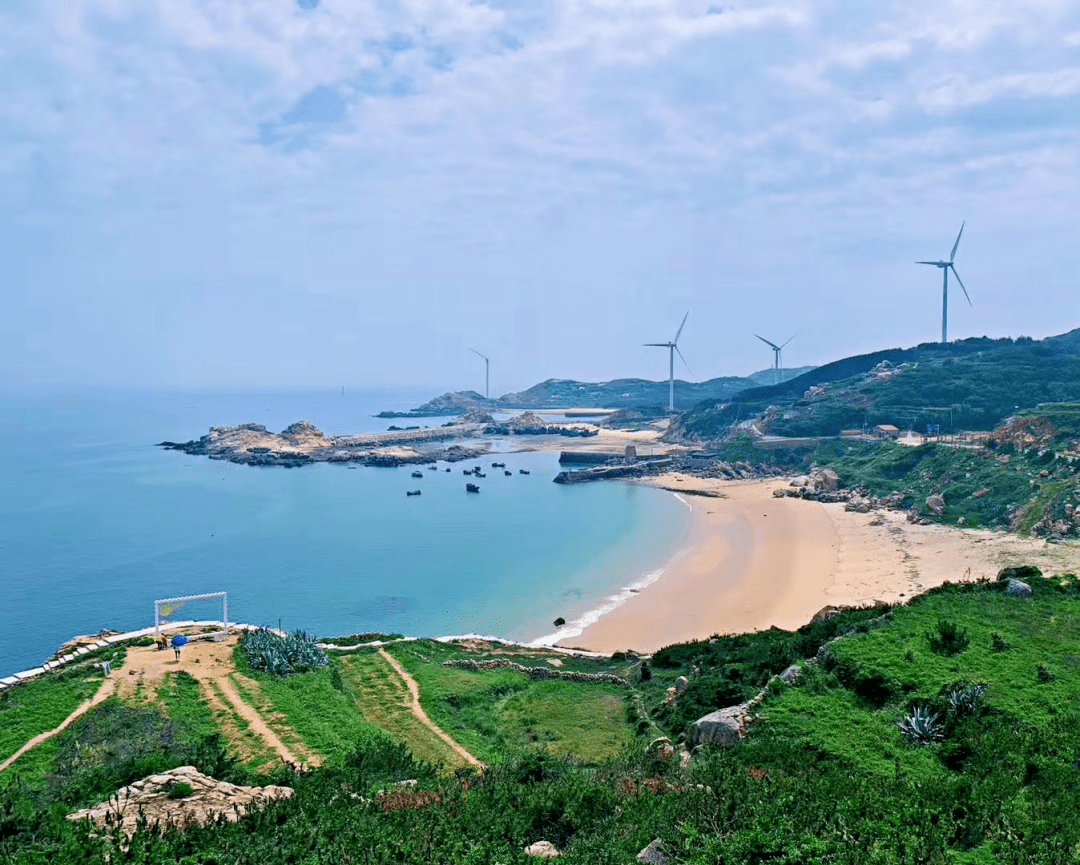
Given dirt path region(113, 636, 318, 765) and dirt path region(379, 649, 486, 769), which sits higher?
dirt path region(113, 636, 318, 765)

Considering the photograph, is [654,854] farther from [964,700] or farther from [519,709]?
[519,709]

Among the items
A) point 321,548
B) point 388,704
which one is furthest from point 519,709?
point 321,548

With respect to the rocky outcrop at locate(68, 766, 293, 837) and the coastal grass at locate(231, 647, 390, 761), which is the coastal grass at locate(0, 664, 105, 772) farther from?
the rocky outcrop at locate(68, 766, 293, 837)

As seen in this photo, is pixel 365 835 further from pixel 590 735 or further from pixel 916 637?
pixel 916 637

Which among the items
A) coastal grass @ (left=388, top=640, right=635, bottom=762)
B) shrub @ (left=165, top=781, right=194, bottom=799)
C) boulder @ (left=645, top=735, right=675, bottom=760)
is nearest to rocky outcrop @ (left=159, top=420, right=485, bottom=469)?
coastal grass @ (left=388, top=640, right=635, bottom=762)

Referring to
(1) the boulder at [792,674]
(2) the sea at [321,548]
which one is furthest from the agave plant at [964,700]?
(2) the sea at [321,548]

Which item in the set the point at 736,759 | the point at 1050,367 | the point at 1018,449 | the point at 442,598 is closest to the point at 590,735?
the point at 736,759

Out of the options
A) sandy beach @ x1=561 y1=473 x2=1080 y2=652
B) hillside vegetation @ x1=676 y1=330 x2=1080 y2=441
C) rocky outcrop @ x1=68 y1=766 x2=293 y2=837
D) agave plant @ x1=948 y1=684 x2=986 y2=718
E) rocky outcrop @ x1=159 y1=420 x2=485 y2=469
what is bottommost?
sandy beach @ x1=561 y1=473 x2=1080 y2=652
